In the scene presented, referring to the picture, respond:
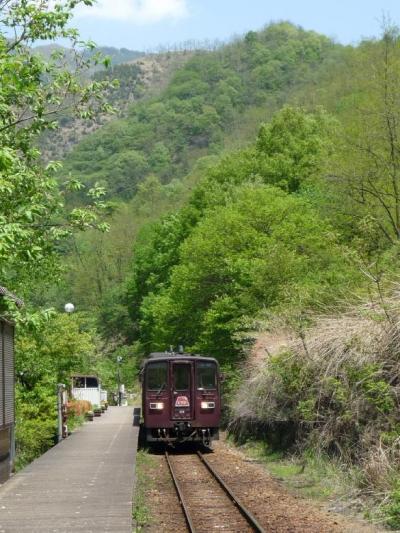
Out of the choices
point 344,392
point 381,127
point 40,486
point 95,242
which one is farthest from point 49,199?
point 95,242

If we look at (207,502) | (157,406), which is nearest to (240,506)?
(207,502)

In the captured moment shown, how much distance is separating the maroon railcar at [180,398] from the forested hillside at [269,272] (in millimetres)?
1044

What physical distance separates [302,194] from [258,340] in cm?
2222

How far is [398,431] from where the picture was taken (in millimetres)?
14375

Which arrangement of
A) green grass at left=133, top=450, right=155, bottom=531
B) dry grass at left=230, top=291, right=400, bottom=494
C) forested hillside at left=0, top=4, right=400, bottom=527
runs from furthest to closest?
1. forested hillside at left=0, top=4, right=400, bottom=527
2. dry grass at left=230, top=291, right=400, bottom=494
3. green grass at left=133, top=450, right=155, bottom=531

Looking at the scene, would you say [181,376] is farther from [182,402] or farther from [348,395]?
[348,395]

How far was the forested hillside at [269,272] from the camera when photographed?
1588 cm

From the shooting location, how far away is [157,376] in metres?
27.2

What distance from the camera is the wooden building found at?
2070 cm

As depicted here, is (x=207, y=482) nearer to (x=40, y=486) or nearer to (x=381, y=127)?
(x=40, y=486)

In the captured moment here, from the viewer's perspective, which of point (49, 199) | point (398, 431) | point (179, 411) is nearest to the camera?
point (398, 431)

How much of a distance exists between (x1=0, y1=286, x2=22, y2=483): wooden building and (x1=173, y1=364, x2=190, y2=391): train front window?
5567 millimetres

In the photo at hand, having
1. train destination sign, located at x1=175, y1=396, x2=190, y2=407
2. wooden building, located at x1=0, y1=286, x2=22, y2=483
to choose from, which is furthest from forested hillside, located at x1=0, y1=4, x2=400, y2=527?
train destination sign, located at x1=175, y1=396, x2=190, y2=407

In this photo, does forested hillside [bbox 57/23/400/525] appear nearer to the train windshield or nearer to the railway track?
the train windshield
